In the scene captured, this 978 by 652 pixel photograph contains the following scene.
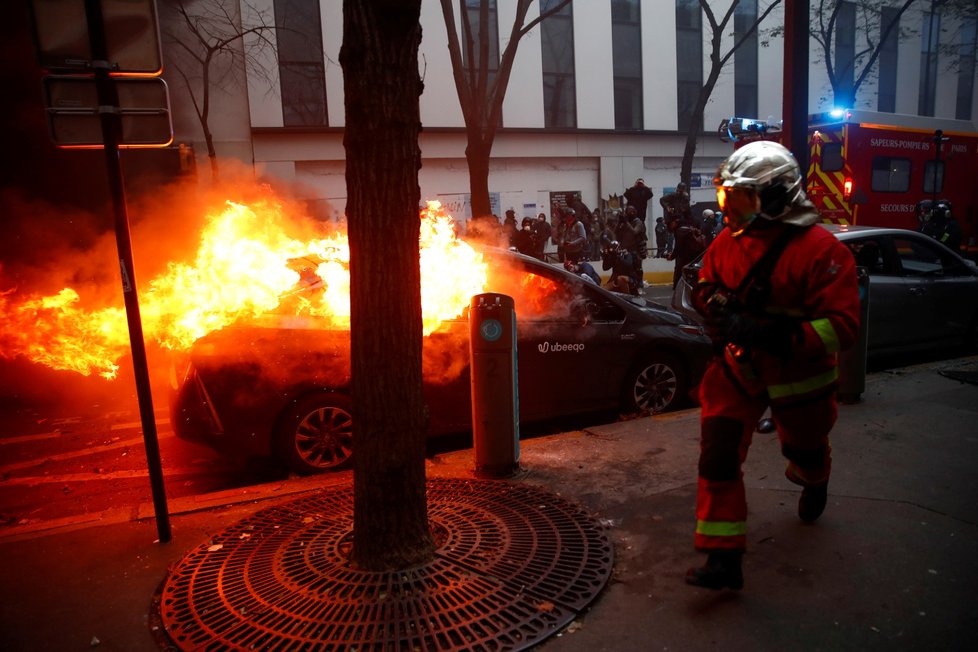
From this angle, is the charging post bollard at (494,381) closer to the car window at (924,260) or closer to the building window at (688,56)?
the car window at (924,260)

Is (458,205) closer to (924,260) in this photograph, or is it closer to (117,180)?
(924,260)

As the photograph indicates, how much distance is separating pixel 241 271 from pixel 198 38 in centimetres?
1436

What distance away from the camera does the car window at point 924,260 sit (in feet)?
25.8

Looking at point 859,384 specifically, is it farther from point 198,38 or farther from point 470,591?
point 198,38

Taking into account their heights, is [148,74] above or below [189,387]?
above

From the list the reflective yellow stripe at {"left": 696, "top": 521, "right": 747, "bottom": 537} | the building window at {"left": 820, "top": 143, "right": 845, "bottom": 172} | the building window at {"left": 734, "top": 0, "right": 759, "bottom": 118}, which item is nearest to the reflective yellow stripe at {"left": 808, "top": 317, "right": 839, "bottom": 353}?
the reflective yellow stripe at {"left": 696, "top": 521, "right": 747, "bottom": 537}

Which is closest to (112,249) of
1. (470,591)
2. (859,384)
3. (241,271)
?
(241,271)

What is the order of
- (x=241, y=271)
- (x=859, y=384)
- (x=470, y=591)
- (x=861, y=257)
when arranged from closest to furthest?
(x=470, y=591)
(x=241, y=271)
(x=859, y=384)
(x=861, y=257)

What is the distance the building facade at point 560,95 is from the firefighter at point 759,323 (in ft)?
51.1

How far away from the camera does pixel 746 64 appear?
1080 inches

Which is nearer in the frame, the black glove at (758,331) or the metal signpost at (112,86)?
the black glove at (758,331)

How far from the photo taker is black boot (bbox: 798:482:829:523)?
3.58 metres

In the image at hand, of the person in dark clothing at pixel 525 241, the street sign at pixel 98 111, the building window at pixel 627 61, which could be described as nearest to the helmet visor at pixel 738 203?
the street sign at pixel 98 111

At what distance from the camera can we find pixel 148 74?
141 inches
